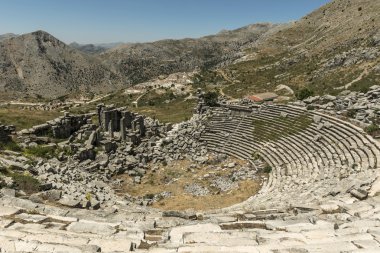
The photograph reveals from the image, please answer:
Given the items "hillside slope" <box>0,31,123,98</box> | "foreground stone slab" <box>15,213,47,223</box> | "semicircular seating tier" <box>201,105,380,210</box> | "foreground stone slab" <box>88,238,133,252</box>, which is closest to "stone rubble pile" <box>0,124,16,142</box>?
"semicircular seating tier" <box>201,105,380,210</box>

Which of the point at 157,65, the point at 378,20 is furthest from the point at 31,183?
the point at 157,65

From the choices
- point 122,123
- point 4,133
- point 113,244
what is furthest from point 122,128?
point 113,244

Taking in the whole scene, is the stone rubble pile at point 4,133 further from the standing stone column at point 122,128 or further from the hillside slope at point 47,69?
the hillside slope at point 47,69

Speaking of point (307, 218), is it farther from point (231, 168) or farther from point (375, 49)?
point (375, 49)

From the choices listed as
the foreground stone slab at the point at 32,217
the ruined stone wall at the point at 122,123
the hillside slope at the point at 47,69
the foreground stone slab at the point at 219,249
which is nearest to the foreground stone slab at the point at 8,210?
the foreground stone slab at the point at 32,217

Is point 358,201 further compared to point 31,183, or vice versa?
point 31,183

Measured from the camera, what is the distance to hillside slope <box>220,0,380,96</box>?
47.6m

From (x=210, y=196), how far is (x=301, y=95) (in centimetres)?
2136

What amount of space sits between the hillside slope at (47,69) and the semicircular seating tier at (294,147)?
12273 centimetres

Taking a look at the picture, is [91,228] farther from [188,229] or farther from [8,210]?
[8,210]

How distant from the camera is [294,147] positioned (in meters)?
26.9

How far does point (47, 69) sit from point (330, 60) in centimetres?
14270

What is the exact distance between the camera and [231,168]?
93.5 ft

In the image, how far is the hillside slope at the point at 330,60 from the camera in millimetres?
47594
